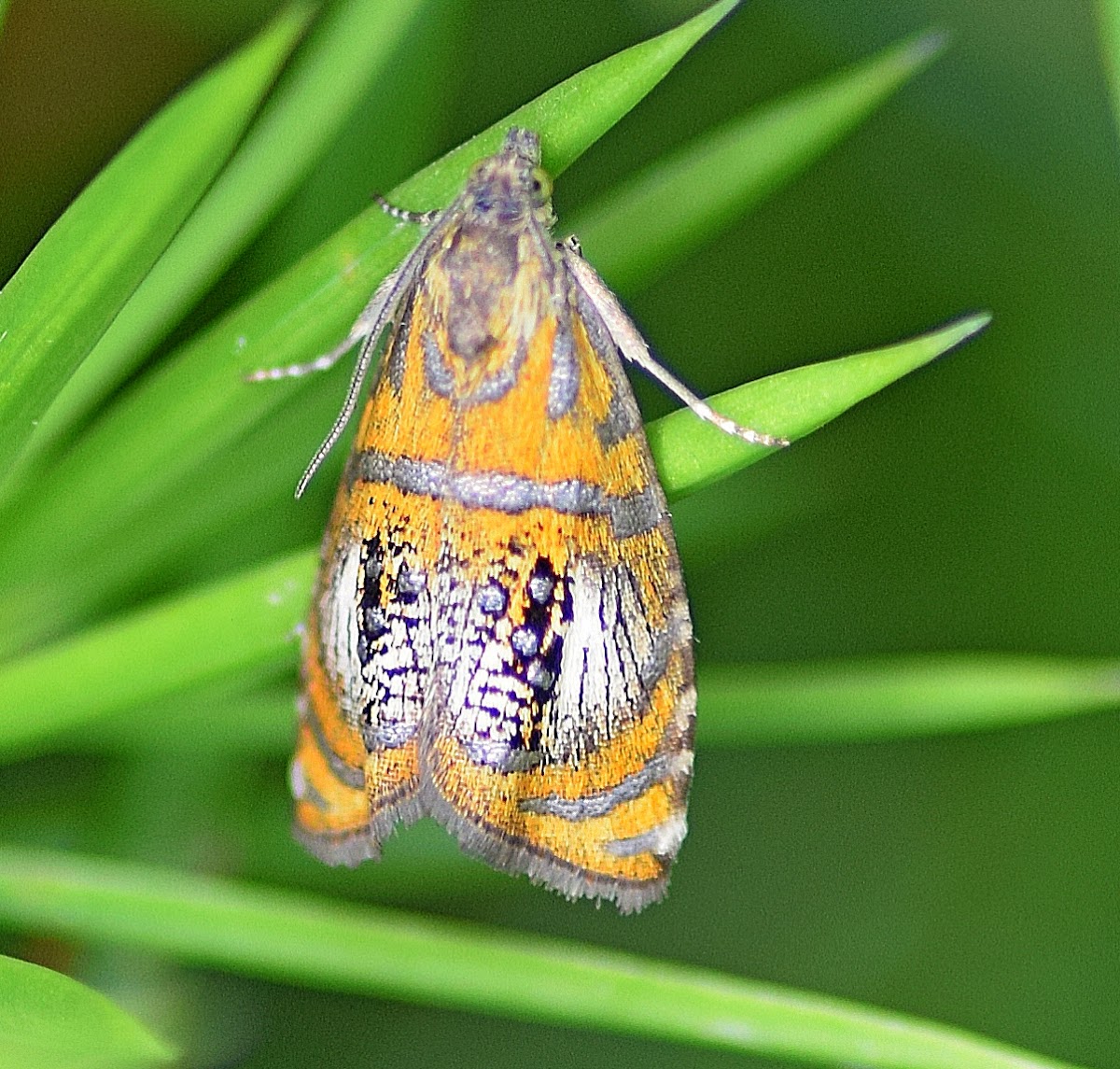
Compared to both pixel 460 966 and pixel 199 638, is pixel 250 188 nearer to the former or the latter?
pixel 199 638

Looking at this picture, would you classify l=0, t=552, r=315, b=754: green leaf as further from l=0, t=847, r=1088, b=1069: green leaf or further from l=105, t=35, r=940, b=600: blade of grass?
l=105, t=35, r=940, b=600: blade of grass

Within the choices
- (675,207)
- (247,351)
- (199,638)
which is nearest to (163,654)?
(199,638)

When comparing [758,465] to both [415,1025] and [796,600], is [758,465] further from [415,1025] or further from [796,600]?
[415,1025]

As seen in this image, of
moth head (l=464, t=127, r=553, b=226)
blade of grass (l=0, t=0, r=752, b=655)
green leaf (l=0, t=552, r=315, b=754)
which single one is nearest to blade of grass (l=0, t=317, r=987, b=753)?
green leaf (l=0, t=552, r=315, b=754)

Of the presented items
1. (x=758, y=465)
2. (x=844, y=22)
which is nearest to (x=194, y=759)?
(x=758, y=465)

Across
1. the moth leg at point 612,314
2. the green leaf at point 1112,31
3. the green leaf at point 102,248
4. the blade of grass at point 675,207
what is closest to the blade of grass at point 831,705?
the blade of grass at point 675,207

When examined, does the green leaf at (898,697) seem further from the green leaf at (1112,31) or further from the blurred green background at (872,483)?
the green leaf at (1112,31)
